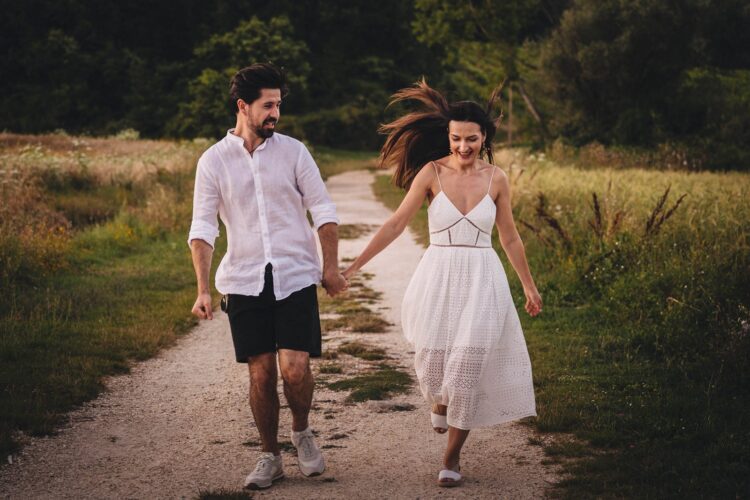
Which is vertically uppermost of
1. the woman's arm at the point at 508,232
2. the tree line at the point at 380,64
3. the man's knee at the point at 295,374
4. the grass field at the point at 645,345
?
the tree line at the point at 380,64

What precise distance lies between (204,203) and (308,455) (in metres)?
1.53

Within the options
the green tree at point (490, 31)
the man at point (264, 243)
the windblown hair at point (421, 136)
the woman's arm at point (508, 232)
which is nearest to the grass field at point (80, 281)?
the man at point (264, 243)

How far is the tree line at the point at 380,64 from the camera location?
3312cm

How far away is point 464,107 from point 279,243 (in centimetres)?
129

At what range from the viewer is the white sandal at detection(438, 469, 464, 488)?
4289mm

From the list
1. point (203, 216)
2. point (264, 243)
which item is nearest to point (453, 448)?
point (264, 243)

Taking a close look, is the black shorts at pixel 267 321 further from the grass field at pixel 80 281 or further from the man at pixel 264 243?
the grass field at pixel 80 281

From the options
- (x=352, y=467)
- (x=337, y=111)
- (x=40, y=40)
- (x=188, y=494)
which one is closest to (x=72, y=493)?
(x=188, y=494)

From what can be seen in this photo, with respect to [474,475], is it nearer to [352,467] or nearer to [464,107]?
[352,467]

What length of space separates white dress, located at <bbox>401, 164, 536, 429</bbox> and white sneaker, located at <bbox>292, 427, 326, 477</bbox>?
72 cm

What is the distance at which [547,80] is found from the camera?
35.7 m

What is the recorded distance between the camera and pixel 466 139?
4.40m

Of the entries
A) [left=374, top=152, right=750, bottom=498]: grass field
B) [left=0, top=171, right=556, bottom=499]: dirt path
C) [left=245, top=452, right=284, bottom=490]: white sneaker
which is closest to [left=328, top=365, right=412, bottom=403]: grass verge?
[left=0, top=171, right=556, bottom=499]: dirt path

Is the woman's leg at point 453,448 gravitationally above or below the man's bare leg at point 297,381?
below
